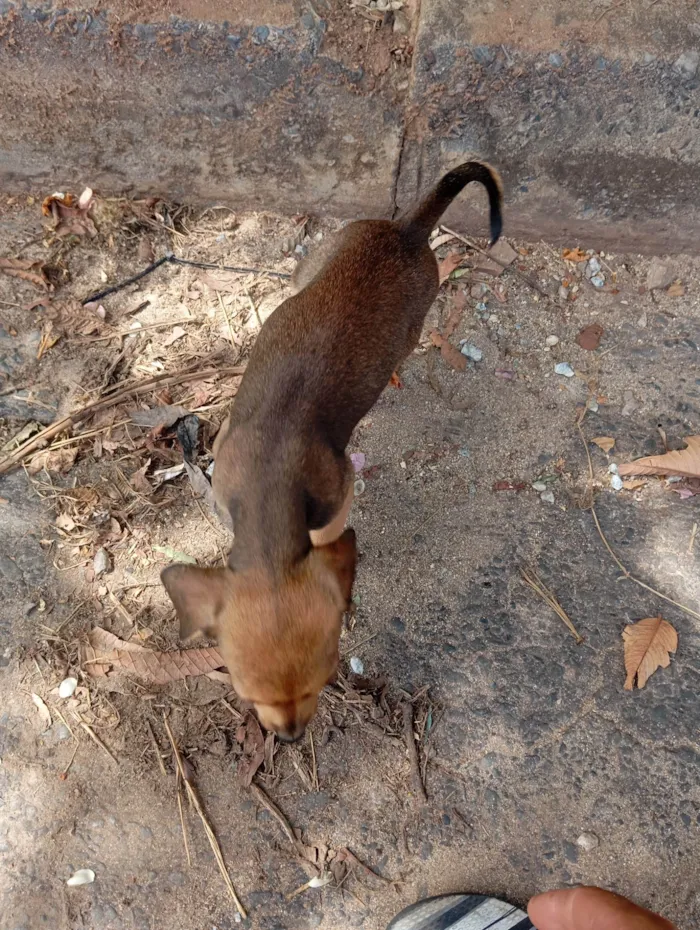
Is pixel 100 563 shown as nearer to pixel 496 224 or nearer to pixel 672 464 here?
pixel 496 224

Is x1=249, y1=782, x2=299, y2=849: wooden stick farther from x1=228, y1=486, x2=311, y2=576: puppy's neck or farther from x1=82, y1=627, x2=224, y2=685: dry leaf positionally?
x1=228, y1=486, x2=311, y2=576: puppy's neck

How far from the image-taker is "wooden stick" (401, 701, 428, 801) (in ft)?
11.0

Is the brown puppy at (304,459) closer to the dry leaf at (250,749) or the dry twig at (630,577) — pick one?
the dry leaf at (250,749)

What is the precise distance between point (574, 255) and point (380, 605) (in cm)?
266

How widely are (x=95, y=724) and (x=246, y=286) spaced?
2698 millimetres

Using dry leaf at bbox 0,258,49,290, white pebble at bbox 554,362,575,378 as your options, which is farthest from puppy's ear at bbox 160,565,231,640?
white pebble at bbox 554,362,575,378

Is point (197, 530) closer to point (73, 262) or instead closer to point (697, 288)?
point (73, 262)

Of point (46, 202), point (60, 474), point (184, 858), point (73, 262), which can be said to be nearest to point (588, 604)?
point (184, 858)

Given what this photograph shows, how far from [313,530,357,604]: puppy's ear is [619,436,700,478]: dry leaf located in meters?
2.08

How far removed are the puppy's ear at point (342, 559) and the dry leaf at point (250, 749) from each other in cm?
117

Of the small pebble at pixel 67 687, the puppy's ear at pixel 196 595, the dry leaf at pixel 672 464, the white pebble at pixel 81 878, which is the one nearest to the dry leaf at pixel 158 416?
the small pebble at pixel 67 687

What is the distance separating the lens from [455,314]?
166 inches

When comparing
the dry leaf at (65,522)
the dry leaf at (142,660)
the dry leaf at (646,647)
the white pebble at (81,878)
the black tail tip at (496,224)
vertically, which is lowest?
the white pebble at (81,878)

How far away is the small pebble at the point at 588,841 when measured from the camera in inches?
130
